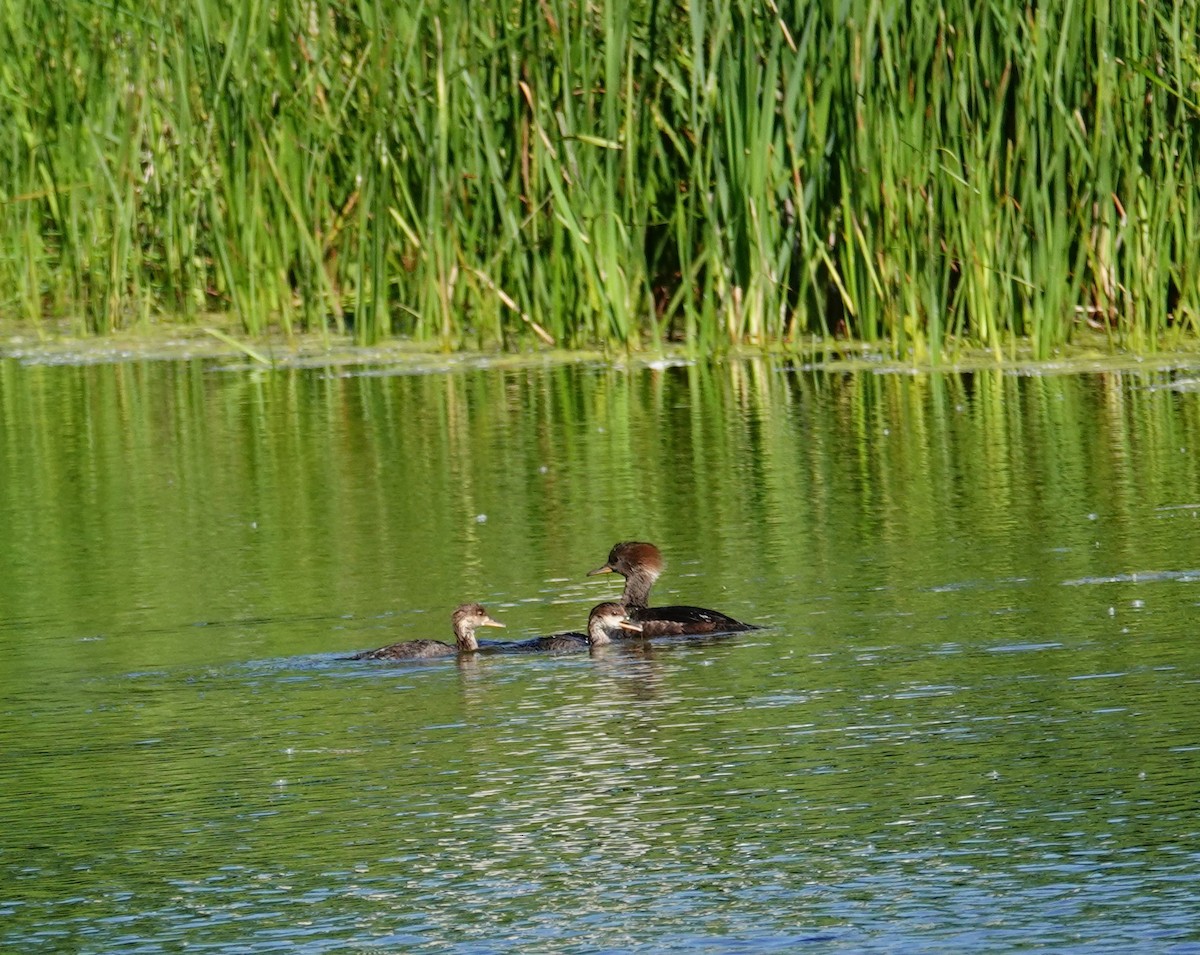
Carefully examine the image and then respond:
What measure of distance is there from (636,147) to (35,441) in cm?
355

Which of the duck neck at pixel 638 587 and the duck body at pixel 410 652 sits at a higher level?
the duck neck at pixel 638 587

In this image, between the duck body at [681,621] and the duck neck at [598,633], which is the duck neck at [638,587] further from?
the duck neck at [598,633]

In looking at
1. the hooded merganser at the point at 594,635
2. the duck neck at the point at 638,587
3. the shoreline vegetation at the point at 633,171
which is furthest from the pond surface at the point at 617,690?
the shoreline vegetation at the point at 633,171

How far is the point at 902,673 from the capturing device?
5.67m

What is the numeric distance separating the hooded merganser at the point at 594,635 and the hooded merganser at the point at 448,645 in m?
0.11

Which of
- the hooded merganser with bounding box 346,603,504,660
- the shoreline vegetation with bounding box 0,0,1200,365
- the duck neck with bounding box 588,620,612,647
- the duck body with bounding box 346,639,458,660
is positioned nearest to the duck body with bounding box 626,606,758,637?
the duck neck with bounding box 588,620,612,647

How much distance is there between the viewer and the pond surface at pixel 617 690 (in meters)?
4.03

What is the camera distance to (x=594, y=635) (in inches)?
253

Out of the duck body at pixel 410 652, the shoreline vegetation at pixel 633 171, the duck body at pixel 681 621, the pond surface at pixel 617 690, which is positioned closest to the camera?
the pond surface at pixel 617 690

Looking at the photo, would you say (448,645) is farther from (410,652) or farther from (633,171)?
(633,171)

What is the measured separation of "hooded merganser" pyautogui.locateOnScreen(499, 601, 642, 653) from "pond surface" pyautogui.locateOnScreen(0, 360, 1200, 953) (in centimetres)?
5

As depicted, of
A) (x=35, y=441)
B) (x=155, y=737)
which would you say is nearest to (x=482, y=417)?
(x=35, y=441)

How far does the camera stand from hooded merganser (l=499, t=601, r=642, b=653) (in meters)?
6.35

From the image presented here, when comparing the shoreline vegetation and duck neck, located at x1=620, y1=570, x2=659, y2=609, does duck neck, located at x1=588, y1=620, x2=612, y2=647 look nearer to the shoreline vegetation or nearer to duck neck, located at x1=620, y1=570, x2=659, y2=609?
duck neck, located at x1=620, y1=570, x2=659, y2=609
